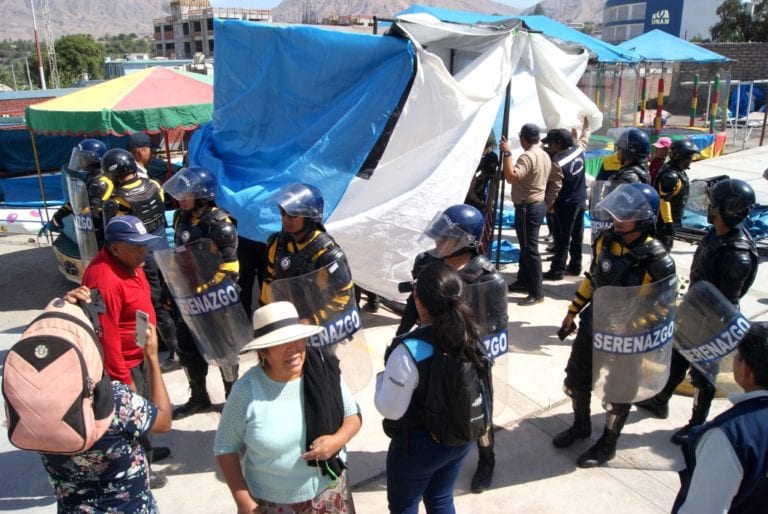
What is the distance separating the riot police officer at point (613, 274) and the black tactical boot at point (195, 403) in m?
2.45

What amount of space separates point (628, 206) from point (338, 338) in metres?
1.82

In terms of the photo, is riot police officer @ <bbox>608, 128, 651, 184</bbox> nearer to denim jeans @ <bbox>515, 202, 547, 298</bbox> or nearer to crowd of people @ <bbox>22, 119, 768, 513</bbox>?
crowd of people @ <bbox>22, 119, 768, 513</bbox>

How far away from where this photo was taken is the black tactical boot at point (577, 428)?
397 cm

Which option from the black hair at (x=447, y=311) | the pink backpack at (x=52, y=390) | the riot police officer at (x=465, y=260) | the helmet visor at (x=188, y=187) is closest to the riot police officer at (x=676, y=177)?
the riot police officer at (x=465, y=260)

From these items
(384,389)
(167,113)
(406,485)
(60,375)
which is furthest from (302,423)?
(167,113)

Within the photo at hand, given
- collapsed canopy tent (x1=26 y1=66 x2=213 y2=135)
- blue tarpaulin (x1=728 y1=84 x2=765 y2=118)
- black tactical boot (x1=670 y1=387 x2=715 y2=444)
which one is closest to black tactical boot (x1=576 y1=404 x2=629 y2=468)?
black tactical boot (x1=670 y1=387 x2=715 y2=444)

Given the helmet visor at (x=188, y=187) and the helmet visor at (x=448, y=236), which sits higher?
the helmet visor at (x=188, y=187)

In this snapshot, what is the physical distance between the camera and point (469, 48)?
6.09 meters

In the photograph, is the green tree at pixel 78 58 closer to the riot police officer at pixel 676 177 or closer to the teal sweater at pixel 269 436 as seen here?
the riot police officer at pixel 676 177

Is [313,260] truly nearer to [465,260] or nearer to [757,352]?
[465,260]

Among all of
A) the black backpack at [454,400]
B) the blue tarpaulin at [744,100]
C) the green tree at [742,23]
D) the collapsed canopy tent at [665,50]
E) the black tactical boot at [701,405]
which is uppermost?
the green tree at [742,23]

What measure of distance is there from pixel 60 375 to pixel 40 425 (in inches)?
6.4

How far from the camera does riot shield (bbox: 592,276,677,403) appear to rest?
3400 mm

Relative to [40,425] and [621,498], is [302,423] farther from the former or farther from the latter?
[621,498]
